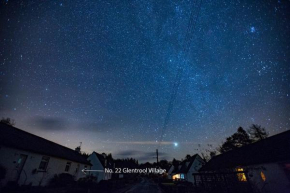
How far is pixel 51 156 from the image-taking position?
15008 mm

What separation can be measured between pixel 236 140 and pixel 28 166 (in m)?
53.6

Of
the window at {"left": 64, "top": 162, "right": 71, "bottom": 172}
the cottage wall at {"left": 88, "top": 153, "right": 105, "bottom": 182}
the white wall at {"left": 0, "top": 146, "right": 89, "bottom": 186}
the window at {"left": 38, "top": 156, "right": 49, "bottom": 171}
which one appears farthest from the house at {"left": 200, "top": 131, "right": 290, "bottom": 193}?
the cottage wall at {"left": 88, "top": 153, "right": 105, "bottom": 182}

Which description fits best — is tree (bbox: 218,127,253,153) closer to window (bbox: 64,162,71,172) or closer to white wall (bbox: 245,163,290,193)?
white wall (bbox: 245,163,290,193)

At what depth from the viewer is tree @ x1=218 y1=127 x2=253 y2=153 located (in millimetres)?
43500

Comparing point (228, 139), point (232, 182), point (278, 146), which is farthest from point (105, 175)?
point (228, 139)

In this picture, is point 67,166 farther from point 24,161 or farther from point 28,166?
point 24,161

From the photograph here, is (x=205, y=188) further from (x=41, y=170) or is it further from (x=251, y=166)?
(x=41, y=170)

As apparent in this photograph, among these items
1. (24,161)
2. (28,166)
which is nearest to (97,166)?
(28,166)

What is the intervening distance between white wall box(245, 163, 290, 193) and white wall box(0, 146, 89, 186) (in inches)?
832

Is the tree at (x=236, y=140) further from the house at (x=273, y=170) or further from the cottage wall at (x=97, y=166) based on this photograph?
the cottage wall at (x=97, y=166)

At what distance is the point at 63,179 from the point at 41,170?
305cm

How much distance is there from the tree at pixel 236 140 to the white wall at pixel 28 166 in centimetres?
4845

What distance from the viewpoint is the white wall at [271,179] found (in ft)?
34.9

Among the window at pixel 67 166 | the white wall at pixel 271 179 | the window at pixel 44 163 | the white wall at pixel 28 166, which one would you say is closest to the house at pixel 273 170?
the white wall at pixel 271 179
